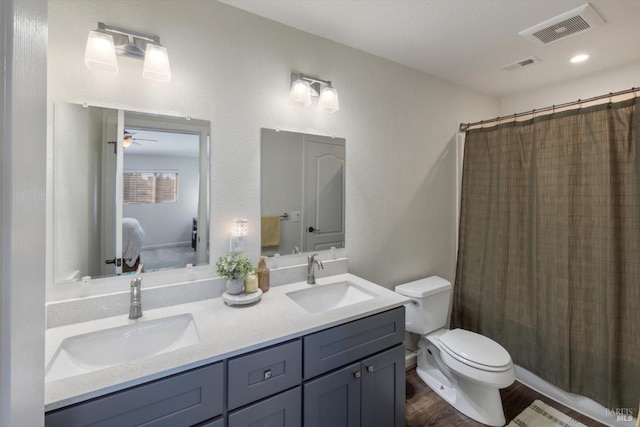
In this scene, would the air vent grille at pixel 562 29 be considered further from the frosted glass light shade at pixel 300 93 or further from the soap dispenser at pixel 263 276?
the soap dispenser at pixel 263 276

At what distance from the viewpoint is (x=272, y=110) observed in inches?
65.0

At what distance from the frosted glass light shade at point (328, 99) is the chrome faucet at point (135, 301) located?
4.57 feet

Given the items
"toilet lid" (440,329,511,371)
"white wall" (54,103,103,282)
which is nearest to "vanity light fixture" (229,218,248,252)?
"white wall" (54,103,103,282)

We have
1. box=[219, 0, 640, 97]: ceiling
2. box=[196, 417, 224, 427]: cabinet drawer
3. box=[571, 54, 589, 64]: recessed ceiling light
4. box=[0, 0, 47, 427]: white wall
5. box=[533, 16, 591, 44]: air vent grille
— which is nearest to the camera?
box=[0, 0, 47, 427]: white wall

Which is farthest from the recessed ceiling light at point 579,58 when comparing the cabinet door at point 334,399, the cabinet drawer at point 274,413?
the cabinet drawer at point 274,413

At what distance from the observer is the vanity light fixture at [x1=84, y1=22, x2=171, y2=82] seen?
3.82 ft


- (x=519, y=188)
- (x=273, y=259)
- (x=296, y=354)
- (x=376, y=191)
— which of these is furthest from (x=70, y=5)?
(x=519, y=188)

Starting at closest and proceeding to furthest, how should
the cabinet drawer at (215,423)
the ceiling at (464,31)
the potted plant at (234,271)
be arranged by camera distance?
the cabinet drawer at (215,423) → the potted plant at (234,271) → the ceiling at (464,31)

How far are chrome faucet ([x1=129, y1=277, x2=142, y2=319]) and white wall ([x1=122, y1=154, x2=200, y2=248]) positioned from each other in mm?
194

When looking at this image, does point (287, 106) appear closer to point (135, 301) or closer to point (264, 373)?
point (135, 301)

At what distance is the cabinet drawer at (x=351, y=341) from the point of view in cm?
118

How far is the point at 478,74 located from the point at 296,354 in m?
2.57

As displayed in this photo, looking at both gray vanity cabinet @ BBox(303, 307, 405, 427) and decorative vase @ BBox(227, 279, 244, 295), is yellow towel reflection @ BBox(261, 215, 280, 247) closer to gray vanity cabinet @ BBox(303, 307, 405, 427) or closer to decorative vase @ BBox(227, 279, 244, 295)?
decorative vase @ BBox(227, 279, 244, 295)

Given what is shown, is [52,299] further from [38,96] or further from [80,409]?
[38,96]
